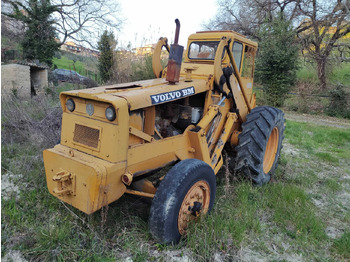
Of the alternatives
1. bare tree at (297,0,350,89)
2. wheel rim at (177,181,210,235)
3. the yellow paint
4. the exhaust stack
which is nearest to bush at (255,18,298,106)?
bare tree at (297,0,350,89)

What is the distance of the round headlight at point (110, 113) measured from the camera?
8.58ft

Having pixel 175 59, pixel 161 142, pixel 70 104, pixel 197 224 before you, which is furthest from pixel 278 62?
pixel 70 104

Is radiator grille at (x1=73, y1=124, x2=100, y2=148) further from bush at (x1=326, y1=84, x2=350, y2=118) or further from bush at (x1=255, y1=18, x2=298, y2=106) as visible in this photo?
bush at (x1=255, y1=18, x2=298, y2=106)

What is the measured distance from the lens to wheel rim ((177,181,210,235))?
291 cm

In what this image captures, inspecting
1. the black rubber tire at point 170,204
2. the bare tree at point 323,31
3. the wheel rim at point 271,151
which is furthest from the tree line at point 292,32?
the black rubber tire at point 170,204

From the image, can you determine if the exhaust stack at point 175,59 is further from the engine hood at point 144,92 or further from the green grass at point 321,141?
the green grass at point 321,141

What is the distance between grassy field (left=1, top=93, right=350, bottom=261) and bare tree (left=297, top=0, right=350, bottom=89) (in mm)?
14055

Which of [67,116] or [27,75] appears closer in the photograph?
[67,116]

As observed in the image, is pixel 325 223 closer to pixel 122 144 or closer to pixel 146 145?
pixel 146 145

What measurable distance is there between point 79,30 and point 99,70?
13119 mm

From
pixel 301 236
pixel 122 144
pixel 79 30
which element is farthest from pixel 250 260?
pixel 79 30

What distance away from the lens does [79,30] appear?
24.3 m

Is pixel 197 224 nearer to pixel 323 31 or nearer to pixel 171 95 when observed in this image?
pixel 171 95

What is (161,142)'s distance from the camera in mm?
3160
